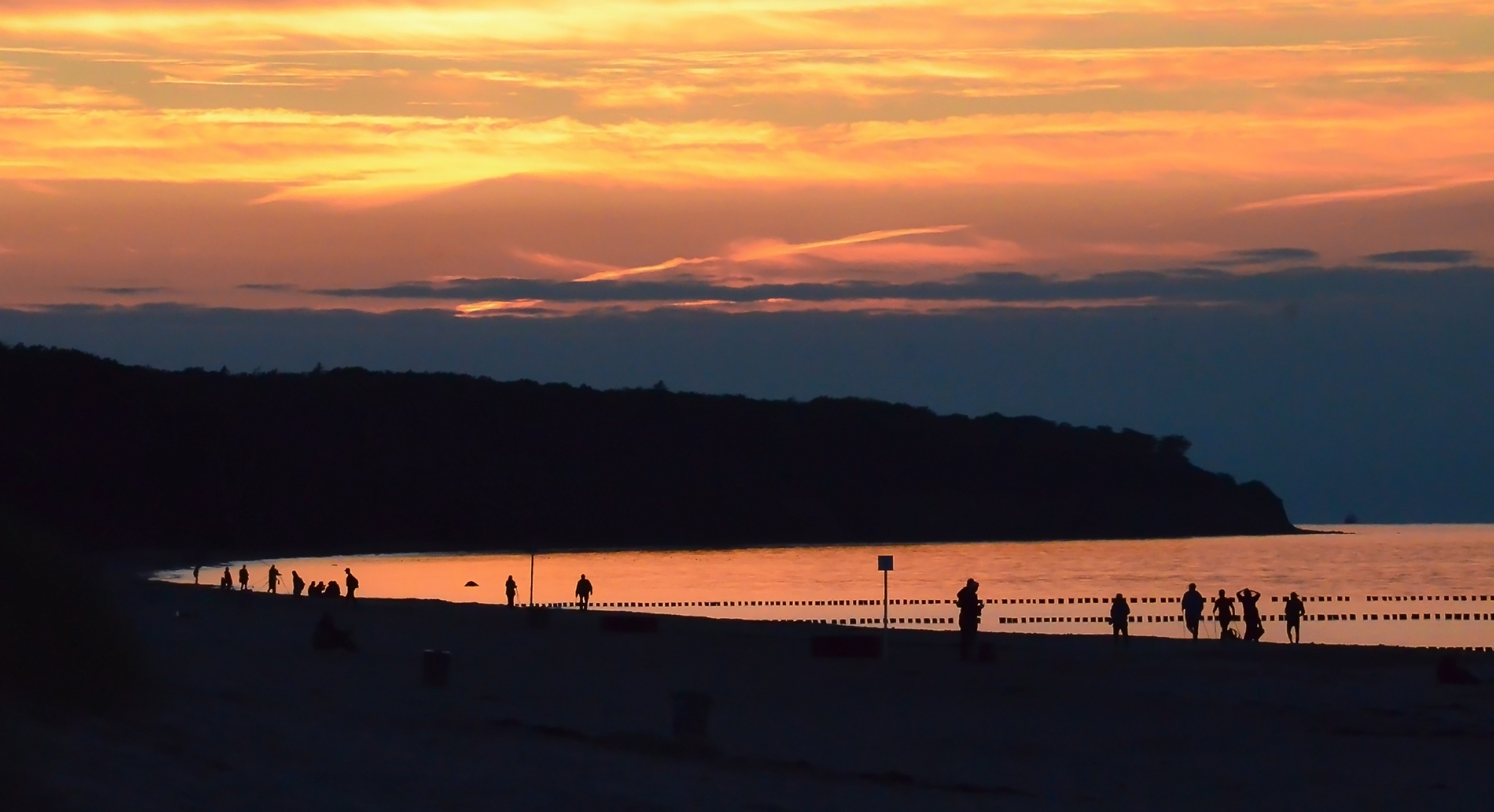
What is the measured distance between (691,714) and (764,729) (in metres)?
2.60

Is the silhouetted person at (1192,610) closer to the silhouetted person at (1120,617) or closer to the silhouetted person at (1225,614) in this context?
the silhouetted person at (1225,614)

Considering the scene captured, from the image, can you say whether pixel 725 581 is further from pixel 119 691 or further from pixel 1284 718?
pixel 119 691

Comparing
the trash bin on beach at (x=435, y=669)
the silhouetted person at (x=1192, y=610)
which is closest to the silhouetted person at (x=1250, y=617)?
the silhouetted person at (x=1192, y=610)

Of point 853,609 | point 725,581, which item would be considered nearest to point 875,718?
point 853,609

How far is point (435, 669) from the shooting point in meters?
19.5

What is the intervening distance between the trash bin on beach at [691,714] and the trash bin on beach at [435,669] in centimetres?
462

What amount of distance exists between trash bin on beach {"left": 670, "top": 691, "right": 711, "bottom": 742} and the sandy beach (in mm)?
218

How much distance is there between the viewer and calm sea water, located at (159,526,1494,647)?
56156 millimetres

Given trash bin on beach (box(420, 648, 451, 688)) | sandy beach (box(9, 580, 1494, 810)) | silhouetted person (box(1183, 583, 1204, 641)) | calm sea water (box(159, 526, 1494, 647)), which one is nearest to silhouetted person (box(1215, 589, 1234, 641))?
silhouetted person (box(1183, 583, 1204, 641))

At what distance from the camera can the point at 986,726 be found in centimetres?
1900

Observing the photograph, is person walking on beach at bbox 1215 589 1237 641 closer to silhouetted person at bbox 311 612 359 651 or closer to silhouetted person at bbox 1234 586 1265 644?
silhouetted person at bbox 1234 586 1265 644

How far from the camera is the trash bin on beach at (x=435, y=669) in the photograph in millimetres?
→ 19344

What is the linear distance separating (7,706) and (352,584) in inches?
1594

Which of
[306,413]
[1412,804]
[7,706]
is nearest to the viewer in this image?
[7,706]
